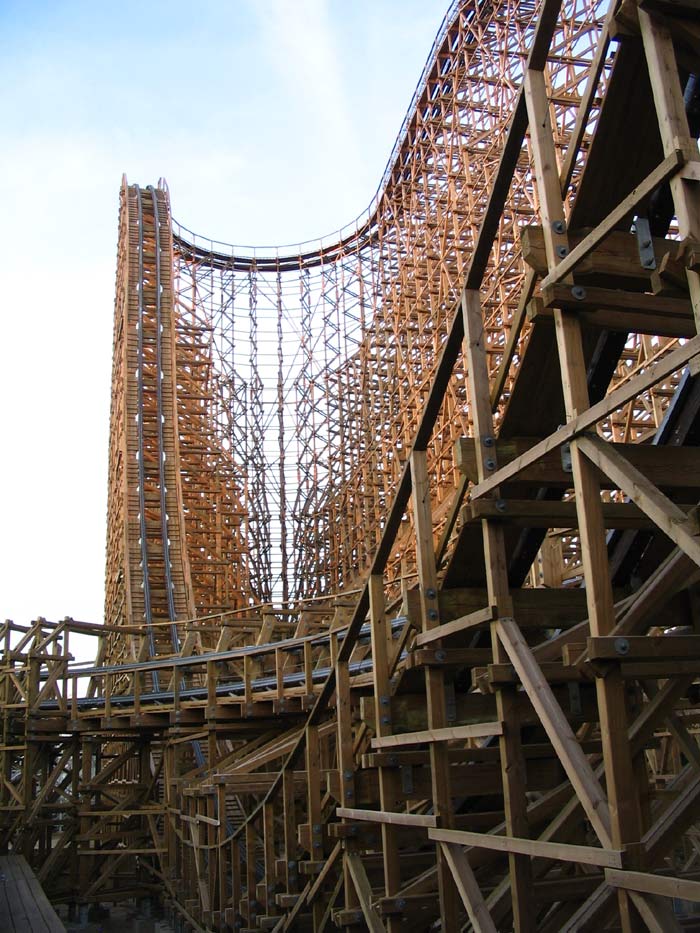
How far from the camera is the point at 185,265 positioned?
Answer: 31.0m

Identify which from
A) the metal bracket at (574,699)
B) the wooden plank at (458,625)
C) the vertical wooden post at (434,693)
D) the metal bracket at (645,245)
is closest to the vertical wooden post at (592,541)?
the metal bracket at (645,245)

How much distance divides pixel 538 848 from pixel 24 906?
5502mm

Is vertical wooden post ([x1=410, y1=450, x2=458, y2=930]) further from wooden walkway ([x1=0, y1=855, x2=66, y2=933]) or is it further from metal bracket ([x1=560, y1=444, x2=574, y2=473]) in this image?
wooden walkway ([x1=0, y1=855, x2=66, y2=933])

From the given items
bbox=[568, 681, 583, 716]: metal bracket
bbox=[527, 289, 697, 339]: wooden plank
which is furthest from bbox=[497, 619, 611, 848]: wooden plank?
bbox=[527, 289, 697, 339]: wooden plank

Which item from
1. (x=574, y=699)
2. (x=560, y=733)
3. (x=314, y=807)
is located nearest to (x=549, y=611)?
(x=574, y=699)

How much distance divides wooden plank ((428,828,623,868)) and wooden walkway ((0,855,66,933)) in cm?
356

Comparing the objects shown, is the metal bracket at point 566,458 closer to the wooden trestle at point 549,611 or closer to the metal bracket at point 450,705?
the wooden trestle at point 549,611

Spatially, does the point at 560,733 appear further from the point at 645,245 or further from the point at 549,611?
the point at 645,245

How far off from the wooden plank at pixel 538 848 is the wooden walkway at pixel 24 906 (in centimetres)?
356

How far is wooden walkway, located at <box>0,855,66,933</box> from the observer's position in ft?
23.5

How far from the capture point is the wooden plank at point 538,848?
3.65 m

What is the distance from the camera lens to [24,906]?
8.07 metres

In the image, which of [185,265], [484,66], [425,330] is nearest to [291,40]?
[484,66]

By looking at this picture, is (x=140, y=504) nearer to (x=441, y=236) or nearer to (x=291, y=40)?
(x=441, y=236)
